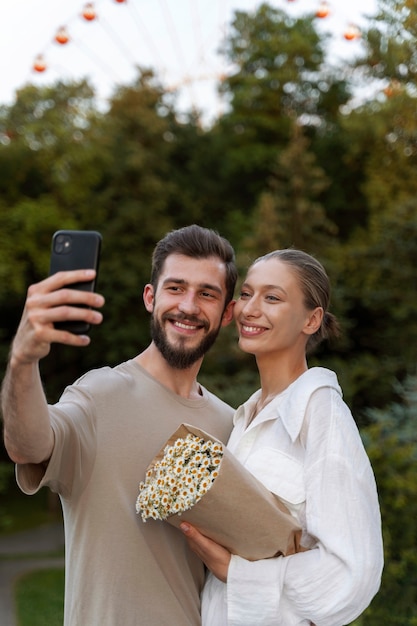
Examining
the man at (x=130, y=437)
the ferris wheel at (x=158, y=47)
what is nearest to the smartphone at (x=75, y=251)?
the man at (x=130, y=437)

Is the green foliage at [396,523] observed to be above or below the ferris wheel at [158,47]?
below

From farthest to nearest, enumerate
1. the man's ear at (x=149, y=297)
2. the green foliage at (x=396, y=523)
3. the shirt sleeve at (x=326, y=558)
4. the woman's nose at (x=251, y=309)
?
the green foliage at (x=396, y=523)
the man's ear at (x=149, y=297)
the woman's nose at (x=251, y=309)
the shirt sleeve at (x=326, y=558)

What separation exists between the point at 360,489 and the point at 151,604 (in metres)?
0.67

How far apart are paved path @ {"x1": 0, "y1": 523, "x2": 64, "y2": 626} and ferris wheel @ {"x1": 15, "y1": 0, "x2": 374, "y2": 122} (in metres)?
8.47

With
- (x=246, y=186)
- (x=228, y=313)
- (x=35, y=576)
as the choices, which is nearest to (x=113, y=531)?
(x=228, y=313)

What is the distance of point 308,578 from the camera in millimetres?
1983

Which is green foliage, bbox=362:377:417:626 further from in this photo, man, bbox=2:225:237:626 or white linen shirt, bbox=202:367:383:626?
white linen shirt, bbox=202:367:383:626

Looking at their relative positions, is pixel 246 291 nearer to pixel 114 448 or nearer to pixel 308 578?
pixel 114 448

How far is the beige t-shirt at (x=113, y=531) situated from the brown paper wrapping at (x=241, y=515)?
0.73 ft

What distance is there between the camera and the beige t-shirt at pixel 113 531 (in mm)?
2182

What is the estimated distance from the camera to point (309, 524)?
2.01 meters

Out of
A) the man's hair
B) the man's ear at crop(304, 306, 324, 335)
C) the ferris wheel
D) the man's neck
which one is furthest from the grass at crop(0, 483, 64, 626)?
the ferris wheel

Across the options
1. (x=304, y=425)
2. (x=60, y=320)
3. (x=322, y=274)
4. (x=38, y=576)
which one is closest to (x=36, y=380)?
(x=60, y=320)

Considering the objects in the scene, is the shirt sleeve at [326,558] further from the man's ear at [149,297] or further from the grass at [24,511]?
the grass at [24,511]
